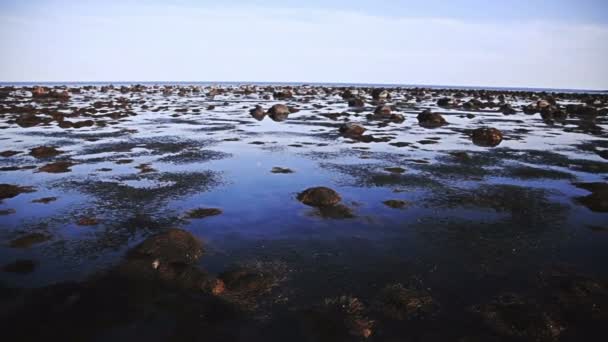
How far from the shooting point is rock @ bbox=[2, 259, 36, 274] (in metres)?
5.08

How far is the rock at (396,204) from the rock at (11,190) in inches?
385

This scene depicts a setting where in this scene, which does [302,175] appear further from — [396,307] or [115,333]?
[115,333]

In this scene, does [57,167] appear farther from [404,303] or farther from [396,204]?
[404,303]

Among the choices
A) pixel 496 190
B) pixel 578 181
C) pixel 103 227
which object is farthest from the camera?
pixel 578 181

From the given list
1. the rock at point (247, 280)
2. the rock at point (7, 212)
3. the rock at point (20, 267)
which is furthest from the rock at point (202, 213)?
the rock at point (7, 212)

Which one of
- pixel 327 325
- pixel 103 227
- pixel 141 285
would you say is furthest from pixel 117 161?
pixel 327 325

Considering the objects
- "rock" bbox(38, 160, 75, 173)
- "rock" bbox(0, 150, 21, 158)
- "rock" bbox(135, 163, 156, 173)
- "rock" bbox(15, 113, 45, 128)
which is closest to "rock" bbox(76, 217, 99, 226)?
"rock" bbox(135, 163, 156, 173)

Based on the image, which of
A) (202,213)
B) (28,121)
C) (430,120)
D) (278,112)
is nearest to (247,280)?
(202,213)

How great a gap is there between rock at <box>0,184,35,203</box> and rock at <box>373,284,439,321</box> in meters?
9.70

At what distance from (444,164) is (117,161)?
1262cm

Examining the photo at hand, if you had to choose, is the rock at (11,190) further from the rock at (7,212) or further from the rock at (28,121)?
the rock at (28,121)

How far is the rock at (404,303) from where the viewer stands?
428 cm

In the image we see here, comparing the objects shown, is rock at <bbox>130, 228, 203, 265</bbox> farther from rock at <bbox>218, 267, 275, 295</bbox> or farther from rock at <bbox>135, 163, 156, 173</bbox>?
rock at <bbox>135, 163, 156, 173</bbox>

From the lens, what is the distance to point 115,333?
389 cm
